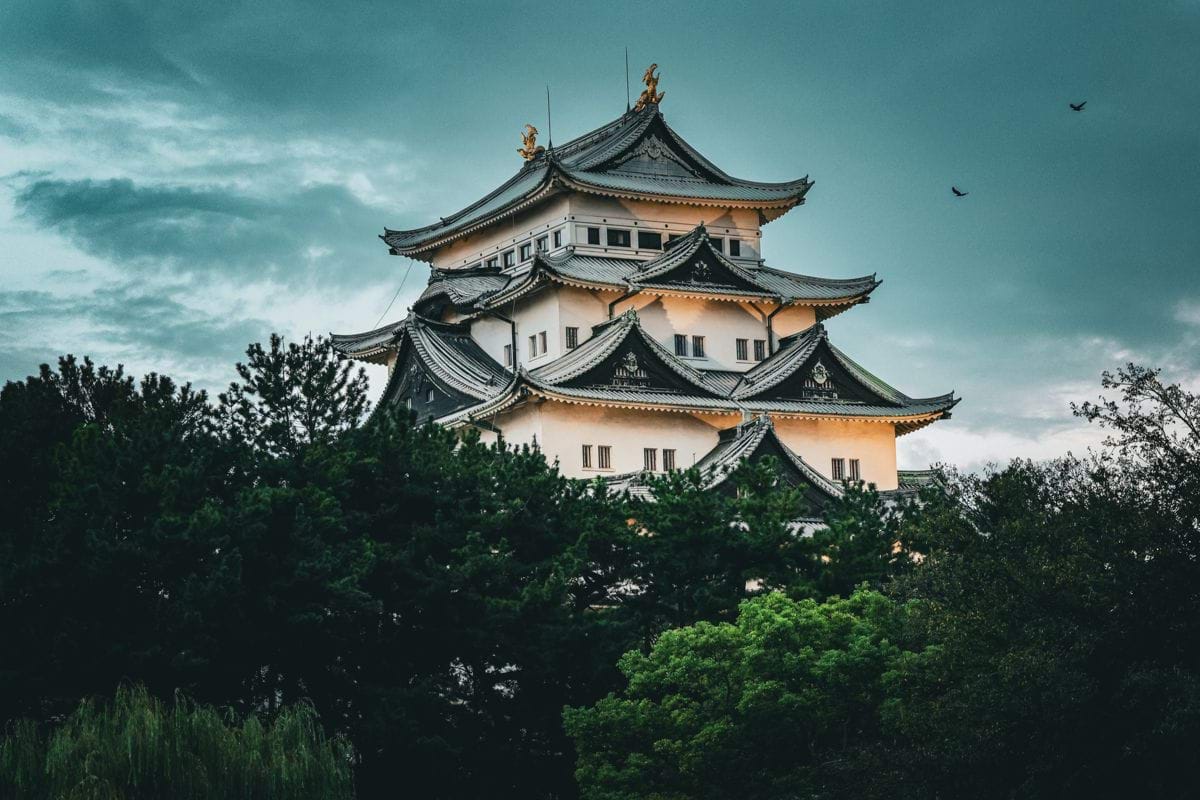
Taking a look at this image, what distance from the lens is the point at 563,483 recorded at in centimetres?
3512

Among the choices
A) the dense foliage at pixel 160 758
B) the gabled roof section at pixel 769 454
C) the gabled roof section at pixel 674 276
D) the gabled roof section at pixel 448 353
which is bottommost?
the dense foliage at pixel 160 758

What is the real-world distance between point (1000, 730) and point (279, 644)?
1286 cm

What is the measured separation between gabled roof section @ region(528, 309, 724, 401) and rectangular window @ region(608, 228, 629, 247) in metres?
5.61

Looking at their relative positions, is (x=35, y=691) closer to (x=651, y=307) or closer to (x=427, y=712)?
(x=427, y=712)

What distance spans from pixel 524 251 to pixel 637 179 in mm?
4514

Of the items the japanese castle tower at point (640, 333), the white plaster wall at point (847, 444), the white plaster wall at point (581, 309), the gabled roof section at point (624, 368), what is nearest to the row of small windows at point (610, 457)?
the japanese castle tower at point (640, 333)

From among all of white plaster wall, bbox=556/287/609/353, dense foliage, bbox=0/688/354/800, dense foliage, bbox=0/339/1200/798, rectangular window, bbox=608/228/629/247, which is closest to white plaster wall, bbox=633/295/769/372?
white plaster wall, bbox=556/287/609/353

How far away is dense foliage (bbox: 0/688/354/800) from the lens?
926 inches

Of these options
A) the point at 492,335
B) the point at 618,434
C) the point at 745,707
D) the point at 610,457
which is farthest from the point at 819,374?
the point at 745,707

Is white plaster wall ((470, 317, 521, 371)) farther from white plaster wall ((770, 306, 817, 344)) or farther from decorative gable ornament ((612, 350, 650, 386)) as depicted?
white plaster wall ((770, 306, 817, 344))

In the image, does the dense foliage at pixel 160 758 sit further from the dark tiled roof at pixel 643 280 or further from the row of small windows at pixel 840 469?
the row of small windows at pixel 840 469

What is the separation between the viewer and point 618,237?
53750 millimetres

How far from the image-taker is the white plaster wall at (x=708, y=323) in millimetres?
51531

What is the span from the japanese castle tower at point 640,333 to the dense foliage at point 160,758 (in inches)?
767
